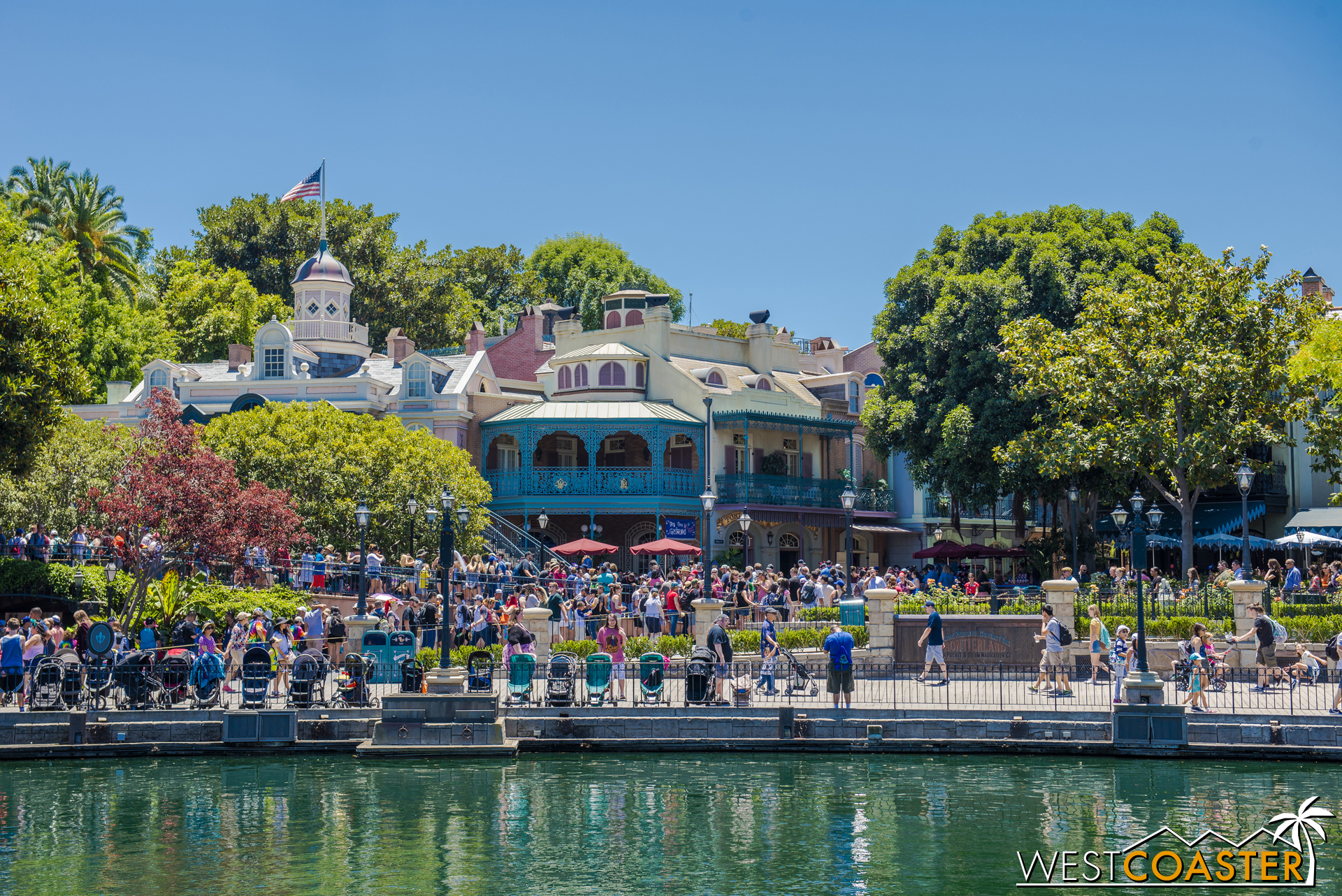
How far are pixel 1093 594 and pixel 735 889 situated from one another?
691 inches

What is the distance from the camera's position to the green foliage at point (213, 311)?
53.8 m

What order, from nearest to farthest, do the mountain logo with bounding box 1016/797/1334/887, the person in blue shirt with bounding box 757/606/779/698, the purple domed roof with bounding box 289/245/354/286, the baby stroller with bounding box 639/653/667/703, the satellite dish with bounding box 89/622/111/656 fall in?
the mountain logo with bounding box 1016/797/1334/887, the satellite dish with bounding box 89/622/111/656, the baby stroller with bounding box 639/653/667/703, the person in blue shirt with bounding box 757/606/779/698, the purple domed roof with bounding box 289/245/354/286

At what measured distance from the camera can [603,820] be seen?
16.9 metres

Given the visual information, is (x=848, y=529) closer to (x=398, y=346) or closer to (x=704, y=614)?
(x=704, y=614)

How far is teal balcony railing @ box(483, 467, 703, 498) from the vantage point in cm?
4288

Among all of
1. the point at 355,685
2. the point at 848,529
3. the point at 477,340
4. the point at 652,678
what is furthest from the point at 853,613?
the point at 477,340

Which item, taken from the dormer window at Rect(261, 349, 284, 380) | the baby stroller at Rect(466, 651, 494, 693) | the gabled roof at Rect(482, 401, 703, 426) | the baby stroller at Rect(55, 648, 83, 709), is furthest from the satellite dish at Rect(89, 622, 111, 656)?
the dormer window at Rect(261, 349, 284, 380)

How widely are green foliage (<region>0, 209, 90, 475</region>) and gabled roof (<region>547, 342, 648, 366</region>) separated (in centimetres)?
2012

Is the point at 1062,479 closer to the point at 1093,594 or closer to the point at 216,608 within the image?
the point at 1093,594

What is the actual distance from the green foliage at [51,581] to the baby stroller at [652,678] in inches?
501

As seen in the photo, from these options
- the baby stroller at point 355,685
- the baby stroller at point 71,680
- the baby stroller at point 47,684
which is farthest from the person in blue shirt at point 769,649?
the baby stroller at point 47,684

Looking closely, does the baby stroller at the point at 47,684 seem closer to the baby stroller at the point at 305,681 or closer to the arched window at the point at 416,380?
the baby stroller at the point at 305,681

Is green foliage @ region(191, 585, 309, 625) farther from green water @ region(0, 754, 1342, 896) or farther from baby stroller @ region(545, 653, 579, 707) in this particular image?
baby stroller @ region(545, 653, 579, 707)

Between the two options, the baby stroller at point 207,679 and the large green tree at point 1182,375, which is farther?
the large green tree at point 1182,375
